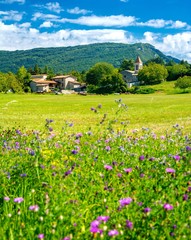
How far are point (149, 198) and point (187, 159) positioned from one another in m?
1.23

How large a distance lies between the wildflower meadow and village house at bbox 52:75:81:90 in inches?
6155

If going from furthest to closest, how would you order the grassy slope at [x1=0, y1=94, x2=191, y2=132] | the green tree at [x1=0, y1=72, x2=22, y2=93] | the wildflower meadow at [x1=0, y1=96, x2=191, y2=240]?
the green tree at [x1=0, y1=72, x2=22, y2=93] → the grassy slope at [x1=0, y1=94, x2=191, y2=132] → the wildflower meadow at [x1=0, y1=96, x2=191, y2=240]

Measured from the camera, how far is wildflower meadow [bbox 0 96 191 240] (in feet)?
11.0

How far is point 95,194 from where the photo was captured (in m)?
4.55

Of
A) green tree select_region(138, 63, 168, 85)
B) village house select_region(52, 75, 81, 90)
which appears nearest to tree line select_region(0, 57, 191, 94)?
green tree select_region(138, 63, 168, 85)

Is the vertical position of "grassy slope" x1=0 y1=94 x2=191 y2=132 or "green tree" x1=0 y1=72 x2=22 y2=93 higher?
"green tree" x1=0 y1=72 x2=22 y2=93

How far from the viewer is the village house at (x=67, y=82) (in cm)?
16386

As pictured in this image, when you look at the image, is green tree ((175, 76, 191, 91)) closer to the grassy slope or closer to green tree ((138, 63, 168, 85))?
green tree ((138, 63, 168, 85))

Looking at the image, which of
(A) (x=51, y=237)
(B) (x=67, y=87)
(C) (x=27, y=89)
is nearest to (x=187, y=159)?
(A) (x=51, y=237)

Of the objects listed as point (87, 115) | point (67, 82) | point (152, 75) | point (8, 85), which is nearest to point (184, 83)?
point (152, 75)

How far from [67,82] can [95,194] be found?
6508 inches

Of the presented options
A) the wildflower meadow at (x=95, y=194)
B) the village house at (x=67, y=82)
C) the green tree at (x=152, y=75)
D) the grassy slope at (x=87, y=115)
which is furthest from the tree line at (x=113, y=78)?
the wildflower meadow at (x=95, y=194)

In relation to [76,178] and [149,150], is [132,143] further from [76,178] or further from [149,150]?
[76,178]

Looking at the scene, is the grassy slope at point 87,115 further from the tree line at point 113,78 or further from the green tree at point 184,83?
the tree line at point 113,78
